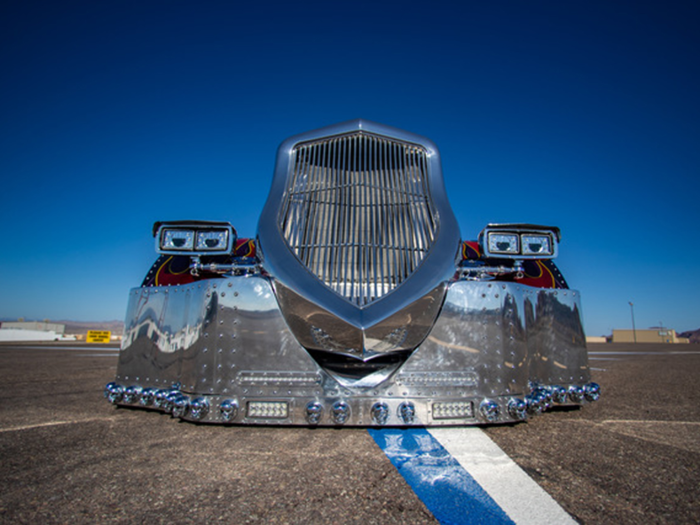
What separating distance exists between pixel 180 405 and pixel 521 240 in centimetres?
224

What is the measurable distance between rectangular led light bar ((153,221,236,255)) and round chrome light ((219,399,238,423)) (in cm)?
96

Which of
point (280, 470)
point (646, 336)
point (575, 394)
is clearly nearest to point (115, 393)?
point (280, 470)

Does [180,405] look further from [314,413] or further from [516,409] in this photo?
[516,409]

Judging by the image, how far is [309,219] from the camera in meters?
2.55

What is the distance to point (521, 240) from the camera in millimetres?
2482

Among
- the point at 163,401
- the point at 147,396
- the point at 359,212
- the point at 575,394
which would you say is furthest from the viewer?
the point at 359,212

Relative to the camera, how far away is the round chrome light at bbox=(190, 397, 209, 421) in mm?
1961

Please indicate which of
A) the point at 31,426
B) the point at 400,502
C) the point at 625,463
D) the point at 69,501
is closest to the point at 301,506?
the point at 400,502

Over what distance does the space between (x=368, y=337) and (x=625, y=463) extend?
1214 millimetres

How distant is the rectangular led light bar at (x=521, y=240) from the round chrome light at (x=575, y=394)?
85cm

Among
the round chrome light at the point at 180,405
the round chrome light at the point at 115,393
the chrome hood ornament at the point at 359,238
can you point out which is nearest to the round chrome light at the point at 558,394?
the chrome hood ornament at the point at 359,238

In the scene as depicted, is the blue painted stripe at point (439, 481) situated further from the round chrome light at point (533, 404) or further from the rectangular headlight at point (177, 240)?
the rectangular headlight at point (177, 240)

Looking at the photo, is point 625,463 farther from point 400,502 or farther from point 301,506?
point 301,506

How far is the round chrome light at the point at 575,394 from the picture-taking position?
2440 millimetres
